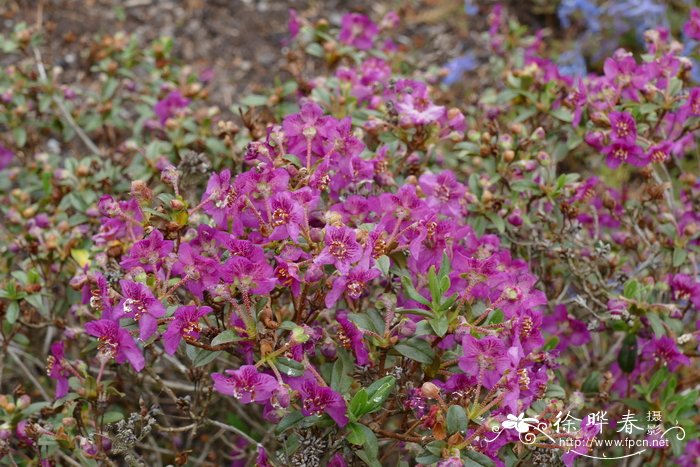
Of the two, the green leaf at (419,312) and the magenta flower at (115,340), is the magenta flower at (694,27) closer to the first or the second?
the green leaf at (419,312)

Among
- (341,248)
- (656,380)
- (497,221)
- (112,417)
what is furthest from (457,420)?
(112,417)

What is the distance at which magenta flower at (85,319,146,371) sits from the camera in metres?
1.79

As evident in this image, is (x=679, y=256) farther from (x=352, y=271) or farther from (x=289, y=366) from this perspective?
(x=289, y=366)

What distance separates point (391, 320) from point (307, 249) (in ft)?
0.87

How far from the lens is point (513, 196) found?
237 cm

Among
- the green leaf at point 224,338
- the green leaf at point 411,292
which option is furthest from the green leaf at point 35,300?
the green leaf at point 411,292

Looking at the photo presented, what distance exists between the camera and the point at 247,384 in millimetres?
1675

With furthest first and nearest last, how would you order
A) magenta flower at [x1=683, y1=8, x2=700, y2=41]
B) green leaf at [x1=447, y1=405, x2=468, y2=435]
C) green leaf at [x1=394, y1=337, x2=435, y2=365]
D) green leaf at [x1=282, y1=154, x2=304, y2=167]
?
magenta flower at [x1=683, y1=8, x2=700, y2=41] < green leaf at [x1=282, y1=154, x2=304, y2=167] < green leaf at [x1=394, y1=337, x2=435, y2=365] < green leaf at [x1=447, y1=405, x2=468, y2=435]

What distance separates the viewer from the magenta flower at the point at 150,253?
1.75 metres

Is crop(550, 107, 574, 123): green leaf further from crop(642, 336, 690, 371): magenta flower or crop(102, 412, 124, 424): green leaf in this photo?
crop(102, 412, 124, 424): green leaf

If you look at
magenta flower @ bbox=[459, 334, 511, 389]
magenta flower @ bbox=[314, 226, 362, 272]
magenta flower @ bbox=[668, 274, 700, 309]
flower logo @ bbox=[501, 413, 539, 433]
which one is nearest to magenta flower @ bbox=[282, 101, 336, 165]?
magenta flower @ bbox=[314, 226, 362, 272]

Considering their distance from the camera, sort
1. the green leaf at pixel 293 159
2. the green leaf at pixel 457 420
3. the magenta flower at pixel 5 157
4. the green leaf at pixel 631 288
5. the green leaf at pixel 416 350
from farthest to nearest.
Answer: the magenta flower at pixel 5 157, the green leaf at pixel 631 288, the green leaf at pixel 293 159, the green leaf at pixel 416 350, the green leaf at pixel 457 420

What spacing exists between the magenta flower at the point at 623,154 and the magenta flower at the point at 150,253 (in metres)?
1.35

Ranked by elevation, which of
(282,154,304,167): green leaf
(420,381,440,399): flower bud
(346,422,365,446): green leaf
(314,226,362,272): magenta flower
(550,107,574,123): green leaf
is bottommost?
(346,422,365,446): green leaf
